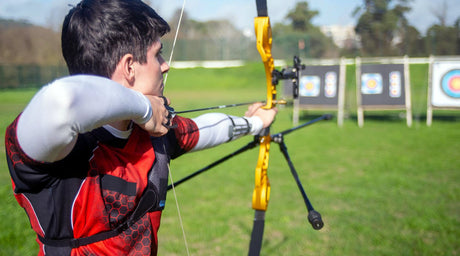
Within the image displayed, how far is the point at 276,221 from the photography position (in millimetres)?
2783

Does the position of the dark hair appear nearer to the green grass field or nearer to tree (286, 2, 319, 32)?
the green grass field

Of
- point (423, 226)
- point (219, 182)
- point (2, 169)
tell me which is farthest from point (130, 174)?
point (2, 169)

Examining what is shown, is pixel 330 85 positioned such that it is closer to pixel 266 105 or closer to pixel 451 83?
pixel 451 83

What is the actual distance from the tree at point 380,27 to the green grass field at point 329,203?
284 inches

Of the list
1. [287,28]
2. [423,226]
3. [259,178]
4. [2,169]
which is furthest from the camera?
[287,28]

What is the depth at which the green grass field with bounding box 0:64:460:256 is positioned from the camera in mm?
2385

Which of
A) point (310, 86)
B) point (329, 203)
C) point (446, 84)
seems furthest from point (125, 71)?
point (446, 84)

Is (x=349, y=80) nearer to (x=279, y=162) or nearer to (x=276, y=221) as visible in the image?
(x=279, y=162)

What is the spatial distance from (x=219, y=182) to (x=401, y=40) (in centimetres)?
1435

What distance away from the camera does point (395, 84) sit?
8438mm

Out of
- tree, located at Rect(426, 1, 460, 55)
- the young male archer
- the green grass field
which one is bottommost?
the green grass field

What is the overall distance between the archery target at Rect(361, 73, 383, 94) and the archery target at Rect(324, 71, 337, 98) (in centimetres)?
64

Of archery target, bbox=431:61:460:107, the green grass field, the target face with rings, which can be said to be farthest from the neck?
the target face with rings

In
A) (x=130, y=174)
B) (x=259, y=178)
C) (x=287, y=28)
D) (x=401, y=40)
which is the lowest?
(x=259, y=178)
